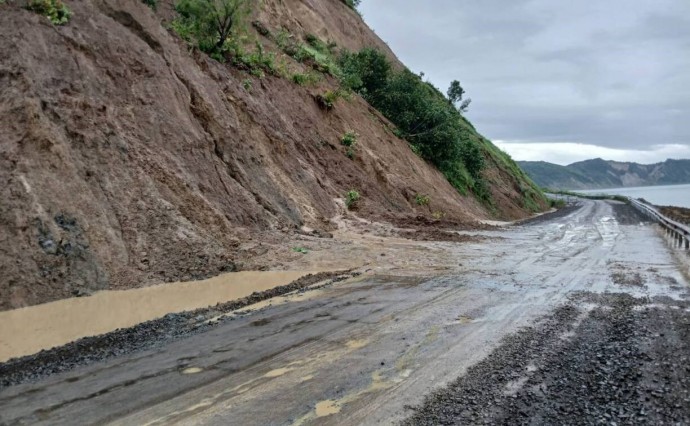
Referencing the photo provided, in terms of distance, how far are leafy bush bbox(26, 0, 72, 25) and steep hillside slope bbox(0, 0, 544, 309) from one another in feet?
0.87

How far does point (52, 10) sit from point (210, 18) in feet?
21.1

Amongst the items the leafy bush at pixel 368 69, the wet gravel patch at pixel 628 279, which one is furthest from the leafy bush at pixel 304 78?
the wet gravel patch at pixel 628 279

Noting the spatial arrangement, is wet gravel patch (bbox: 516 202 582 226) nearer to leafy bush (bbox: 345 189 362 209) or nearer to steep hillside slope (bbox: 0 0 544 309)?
steep hillside slope (bbox: 0 0 544 309)

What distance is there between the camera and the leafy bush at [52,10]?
11961mm

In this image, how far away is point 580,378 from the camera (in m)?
4.82

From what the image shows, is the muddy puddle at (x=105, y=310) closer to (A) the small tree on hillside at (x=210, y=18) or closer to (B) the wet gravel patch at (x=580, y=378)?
(B) the wet gravel patch at (x=580, y=378)

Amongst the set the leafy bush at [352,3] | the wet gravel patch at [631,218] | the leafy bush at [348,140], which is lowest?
the wet gravel patch at [631,218]

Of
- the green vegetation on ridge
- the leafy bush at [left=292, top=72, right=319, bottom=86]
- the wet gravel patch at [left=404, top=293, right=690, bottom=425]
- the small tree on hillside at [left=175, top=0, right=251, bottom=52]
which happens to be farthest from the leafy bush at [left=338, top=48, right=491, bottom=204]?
the wet gravel patch at [left=404, top=293, right=690, bottom=425]

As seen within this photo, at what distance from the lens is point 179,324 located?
23.5 ft

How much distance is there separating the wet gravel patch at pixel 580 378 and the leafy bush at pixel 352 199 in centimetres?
1228

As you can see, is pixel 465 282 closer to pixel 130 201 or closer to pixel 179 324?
pixel 179 324

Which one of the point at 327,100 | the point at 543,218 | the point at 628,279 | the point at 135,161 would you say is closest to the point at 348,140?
the point at 327,100

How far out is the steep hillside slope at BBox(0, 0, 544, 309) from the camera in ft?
27.9

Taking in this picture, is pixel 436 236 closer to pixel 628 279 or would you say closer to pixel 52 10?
pixel 628 279
